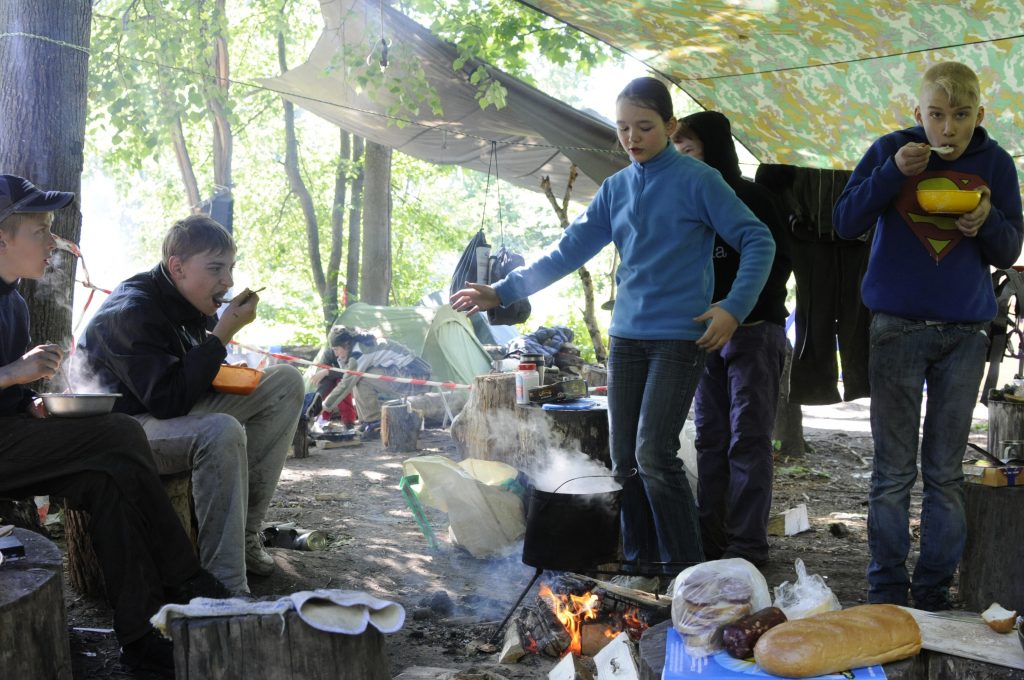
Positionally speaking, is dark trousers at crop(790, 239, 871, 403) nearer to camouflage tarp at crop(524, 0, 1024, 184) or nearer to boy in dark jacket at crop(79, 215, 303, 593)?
camouflage tarp at crop(524, 0, 1024, 184)

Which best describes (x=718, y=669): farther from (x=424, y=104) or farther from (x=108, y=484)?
(x=424, y=104)

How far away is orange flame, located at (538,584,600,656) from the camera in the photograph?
3.06 metres

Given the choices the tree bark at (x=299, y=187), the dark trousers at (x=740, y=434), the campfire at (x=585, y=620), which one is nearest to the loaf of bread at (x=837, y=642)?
the campfire at (x=585, y=620)

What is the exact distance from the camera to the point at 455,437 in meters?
6.08

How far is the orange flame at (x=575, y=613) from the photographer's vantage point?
306 cm

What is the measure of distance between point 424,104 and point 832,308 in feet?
16.1

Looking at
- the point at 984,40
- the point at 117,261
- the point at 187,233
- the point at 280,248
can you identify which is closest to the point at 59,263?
the point at 187,233

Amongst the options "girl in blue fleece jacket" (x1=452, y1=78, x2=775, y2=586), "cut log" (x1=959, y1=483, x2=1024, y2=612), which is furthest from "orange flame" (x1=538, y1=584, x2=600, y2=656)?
"cut log" (x1=959, y1=483, x2=1024, y2=612)

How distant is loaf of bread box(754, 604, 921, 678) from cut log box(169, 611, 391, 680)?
1071 millimetres

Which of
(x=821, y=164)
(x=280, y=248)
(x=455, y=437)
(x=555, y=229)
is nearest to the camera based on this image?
(x=455, y=437)

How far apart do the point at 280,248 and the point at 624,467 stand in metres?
16.1

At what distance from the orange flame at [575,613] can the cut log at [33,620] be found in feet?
5.14

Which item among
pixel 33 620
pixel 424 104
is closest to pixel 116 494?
pixel 33 620

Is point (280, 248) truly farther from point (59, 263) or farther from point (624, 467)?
point (624, 467)
